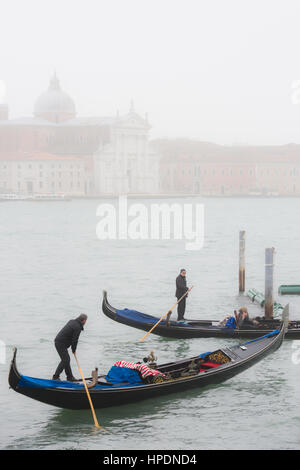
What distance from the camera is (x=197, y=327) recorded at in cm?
1315

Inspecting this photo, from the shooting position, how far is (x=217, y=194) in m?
118

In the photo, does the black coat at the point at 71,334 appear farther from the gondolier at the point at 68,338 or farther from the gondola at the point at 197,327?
the gondola at the point at 197,327

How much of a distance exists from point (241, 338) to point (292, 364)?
3.42 ft

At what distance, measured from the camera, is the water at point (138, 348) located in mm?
9117

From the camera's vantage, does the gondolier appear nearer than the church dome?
Yes

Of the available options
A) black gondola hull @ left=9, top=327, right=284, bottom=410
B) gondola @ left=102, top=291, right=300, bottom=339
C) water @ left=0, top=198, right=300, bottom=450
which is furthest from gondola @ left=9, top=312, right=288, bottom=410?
gondola @ left=102, top=291, right=300, bottom=339

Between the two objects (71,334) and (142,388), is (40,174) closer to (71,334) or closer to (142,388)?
(71,334)

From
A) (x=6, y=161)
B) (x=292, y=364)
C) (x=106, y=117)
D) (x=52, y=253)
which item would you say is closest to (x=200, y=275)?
(x=52, y=253)

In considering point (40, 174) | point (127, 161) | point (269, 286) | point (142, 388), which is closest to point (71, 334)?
point (142, 388)

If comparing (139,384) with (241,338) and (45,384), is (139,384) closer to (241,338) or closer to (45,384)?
(45,384)

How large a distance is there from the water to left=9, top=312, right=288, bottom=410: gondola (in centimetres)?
23

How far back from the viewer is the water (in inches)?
359

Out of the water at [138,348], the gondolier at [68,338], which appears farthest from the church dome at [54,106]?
the gondolier at [68,338]

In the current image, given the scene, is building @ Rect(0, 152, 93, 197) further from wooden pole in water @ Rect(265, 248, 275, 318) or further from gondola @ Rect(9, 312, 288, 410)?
gondola @ Rect(9, 312, 288, 410)
